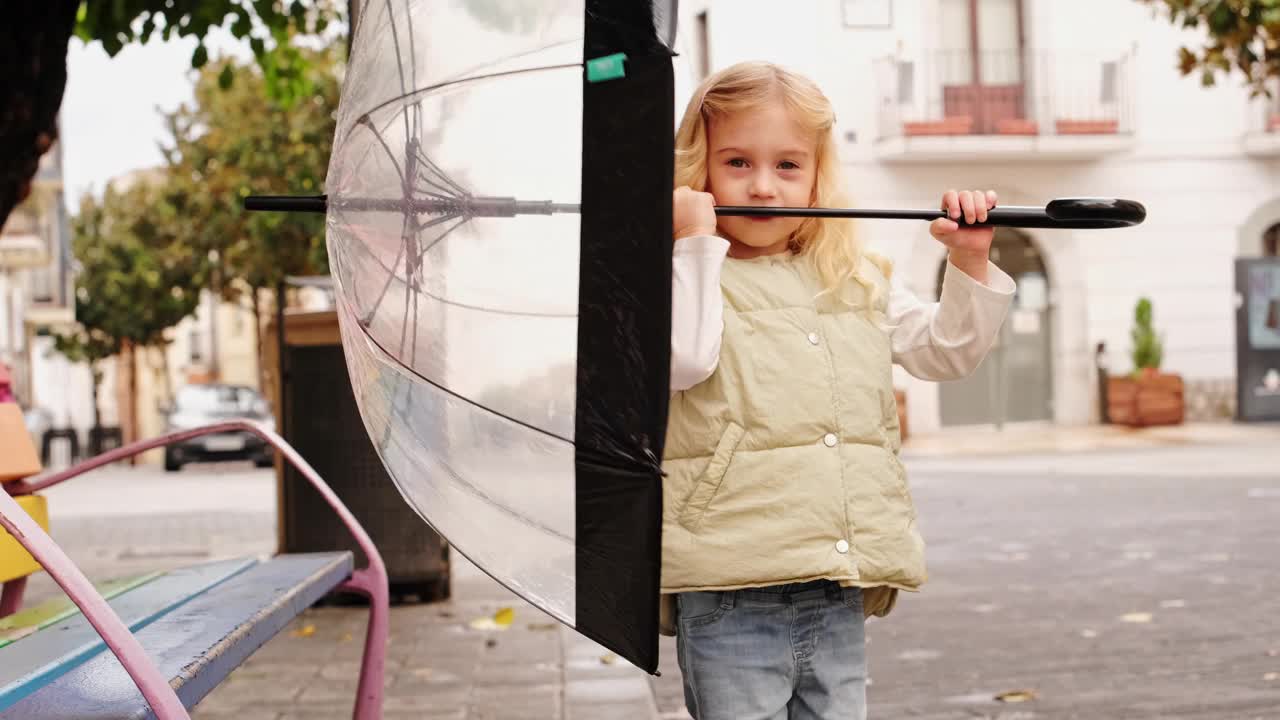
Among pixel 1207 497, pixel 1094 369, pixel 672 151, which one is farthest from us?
pixel 1094 369

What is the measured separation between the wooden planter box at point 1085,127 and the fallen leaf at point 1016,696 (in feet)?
57.9

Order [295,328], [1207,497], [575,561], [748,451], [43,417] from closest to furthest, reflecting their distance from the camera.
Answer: [575,561], [748,451], [295,328], [1207,497], [43,417]

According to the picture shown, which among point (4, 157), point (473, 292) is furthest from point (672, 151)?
point (4, 157)

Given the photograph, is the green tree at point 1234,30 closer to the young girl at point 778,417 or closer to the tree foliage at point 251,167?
the young girl at point 778,417

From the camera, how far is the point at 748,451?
7.66 ft

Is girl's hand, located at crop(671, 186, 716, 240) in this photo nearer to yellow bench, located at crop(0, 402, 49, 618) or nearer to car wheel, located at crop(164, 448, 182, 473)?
yellow bench, located at crop(0, 402, 49, 618)

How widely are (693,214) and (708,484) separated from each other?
43cm

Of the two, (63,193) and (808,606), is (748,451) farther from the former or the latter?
(63,193)

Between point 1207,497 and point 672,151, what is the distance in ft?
31.2

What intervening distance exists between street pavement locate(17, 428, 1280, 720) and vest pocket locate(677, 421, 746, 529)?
203cm

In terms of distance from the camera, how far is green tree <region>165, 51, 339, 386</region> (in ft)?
80.1

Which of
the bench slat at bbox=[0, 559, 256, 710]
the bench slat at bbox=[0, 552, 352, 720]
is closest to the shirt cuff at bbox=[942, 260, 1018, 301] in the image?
the bench slat at bbox=[0, 552, 352, 720]

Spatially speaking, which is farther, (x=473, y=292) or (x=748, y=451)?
(x=748, y=451)

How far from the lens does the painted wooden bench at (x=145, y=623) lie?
195 centimetres
